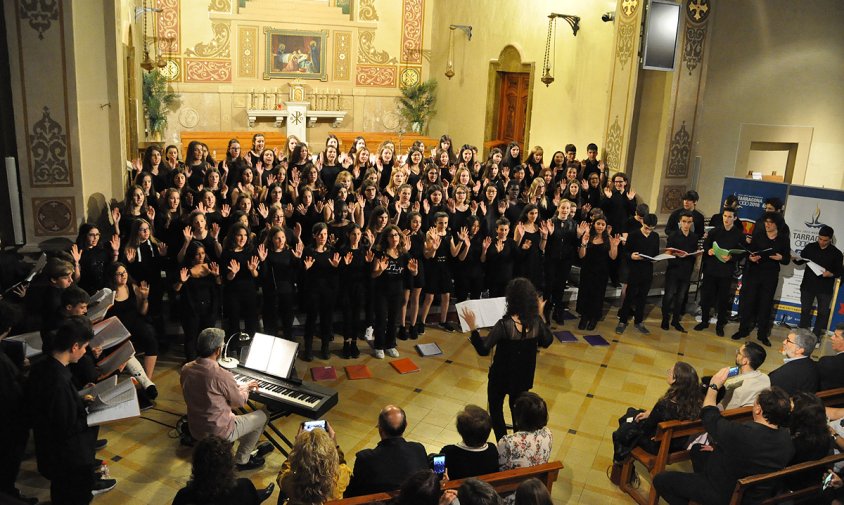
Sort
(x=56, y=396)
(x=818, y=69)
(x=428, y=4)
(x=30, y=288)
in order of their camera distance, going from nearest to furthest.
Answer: (x=56, y=396), (x=30, y=288), (x=818, y=69), (x=428, y=4)

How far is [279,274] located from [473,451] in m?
3.53

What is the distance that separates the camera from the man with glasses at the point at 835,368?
240 inches

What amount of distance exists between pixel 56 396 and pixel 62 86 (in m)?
4.80

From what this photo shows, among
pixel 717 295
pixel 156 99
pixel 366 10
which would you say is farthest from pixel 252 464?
pixel 366 10

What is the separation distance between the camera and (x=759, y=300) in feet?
29.1

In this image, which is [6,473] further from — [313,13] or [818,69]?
A: [313,13]

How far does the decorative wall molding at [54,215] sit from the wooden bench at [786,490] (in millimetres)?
7443

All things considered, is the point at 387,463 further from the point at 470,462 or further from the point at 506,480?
the point at 506,480

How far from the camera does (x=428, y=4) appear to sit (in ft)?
60.3

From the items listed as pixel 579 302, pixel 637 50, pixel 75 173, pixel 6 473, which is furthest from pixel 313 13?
pixel 6 473

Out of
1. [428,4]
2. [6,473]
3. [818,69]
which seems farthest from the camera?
[428,4]

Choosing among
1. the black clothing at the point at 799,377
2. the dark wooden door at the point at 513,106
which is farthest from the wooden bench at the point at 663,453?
the dark wooden door at the point at 513,106

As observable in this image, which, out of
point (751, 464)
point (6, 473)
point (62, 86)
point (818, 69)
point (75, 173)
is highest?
point (818, 69)

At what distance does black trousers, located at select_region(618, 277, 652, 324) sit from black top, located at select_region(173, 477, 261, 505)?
6.16 meters
